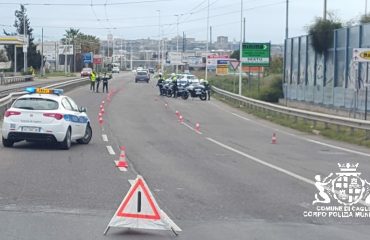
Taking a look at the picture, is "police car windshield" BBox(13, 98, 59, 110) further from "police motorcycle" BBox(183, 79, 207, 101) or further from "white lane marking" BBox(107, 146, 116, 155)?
"police motorcycle" BBox(183, 79, 207, 101)

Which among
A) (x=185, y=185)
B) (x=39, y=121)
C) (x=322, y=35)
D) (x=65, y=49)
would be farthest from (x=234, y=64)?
(x=65, y=49)

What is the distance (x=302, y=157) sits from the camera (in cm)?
2017

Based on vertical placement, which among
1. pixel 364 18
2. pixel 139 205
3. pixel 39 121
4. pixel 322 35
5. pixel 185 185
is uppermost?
pixel 364 18

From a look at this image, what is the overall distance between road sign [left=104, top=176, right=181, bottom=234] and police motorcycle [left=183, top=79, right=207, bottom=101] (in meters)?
50.0

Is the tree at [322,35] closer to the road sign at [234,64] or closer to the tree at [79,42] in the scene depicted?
the road sign at [234,64]

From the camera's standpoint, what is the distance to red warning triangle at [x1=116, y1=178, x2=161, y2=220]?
9.23 m

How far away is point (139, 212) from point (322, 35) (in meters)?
40.8

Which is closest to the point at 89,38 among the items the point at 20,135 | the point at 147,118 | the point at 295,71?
the point at 295,71

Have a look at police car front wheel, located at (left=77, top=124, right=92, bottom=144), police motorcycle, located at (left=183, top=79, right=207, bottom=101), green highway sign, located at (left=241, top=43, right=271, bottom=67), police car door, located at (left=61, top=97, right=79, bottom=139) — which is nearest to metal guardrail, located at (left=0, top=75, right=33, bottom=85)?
police motorcycle, located at (left=183, top=79, right=207, bottom=101)

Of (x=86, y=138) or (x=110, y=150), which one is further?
(x=86, y=138)

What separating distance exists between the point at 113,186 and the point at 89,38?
18202 cm

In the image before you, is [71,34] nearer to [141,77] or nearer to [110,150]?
[141,77]

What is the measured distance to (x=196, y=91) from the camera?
59.7 meters

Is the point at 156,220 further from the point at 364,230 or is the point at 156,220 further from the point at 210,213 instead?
the point at 364,230
